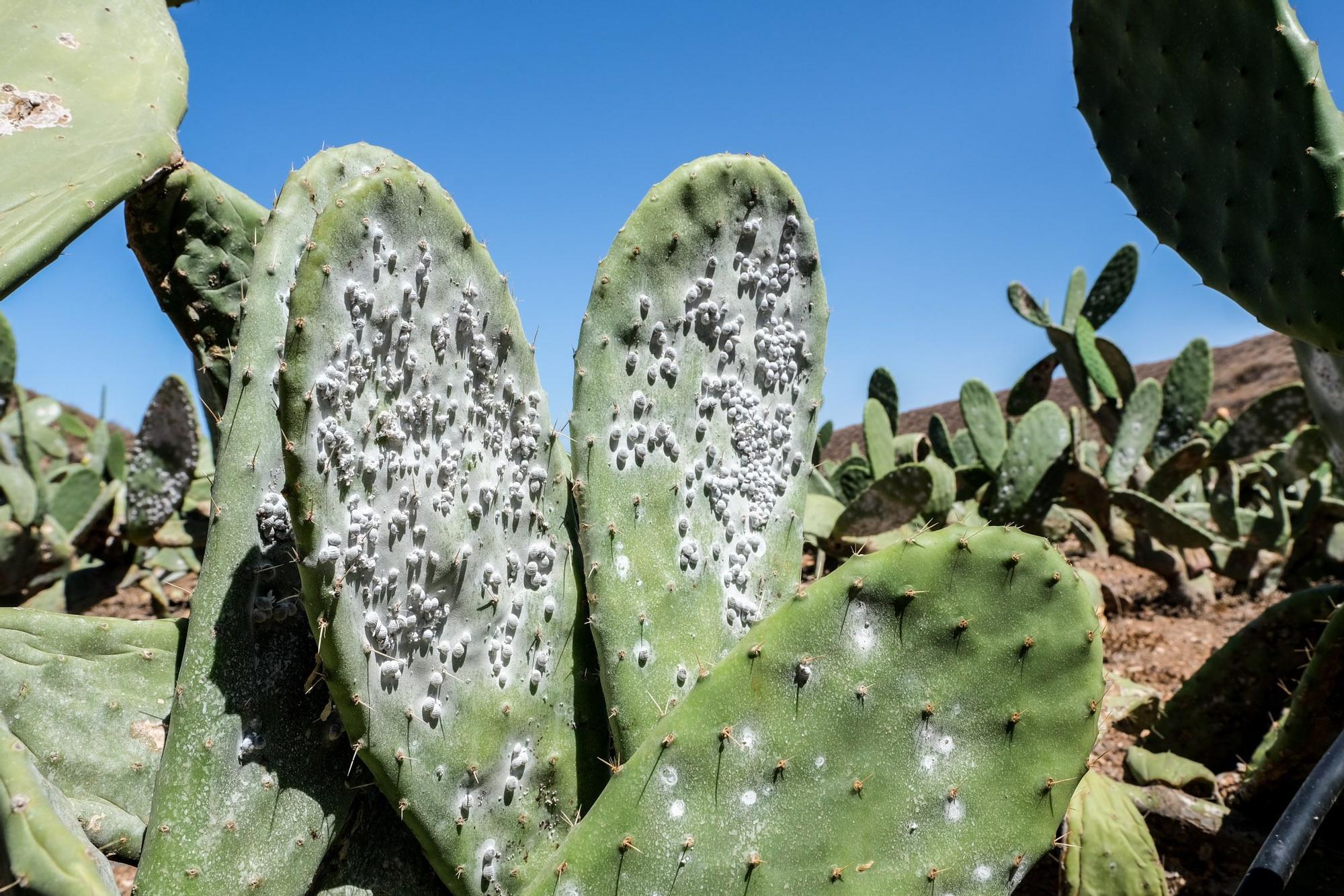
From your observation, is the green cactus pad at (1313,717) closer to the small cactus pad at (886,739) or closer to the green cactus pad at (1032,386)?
the small cactus pad at (886,739)

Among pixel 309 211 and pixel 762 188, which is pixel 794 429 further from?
pixel 309 211

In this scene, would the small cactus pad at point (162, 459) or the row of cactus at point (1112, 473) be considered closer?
the small cactus pad at point (162, 459)

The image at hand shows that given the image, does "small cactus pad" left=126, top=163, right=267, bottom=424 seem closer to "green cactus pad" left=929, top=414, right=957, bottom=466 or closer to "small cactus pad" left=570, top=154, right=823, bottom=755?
"small cactus pad" left=570, top=154, right=823, bottom=755

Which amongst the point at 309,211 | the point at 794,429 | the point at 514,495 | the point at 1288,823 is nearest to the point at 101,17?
the point at 309,211

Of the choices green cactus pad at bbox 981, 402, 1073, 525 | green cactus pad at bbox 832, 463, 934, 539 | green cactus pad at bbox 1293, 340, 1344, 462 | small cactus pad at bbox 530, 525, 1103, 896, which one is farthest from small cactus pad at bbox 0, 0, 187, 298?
green cactus pad at bbox 981, 402, 1073, 525

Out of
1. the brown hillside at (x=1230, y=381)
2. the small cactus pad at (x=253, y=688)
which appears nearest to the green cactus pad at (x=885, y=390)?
the small cactus pad at (x=253, y=688)

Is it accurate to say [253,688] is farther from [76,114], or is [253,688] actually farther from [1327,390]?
[1327,390]
